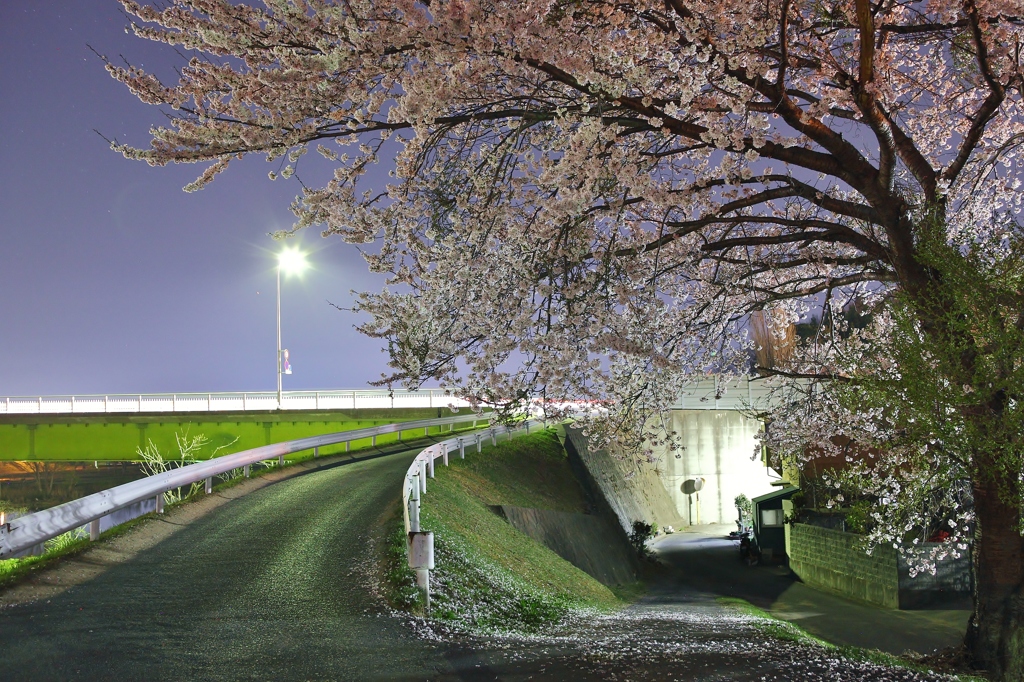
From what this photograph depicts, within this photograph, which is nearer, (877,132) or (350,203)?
(877,132)

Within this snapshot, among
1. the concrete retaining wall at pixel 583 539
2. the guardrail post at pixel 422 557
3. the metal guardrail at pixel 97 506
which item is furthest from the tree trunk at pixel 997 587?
the metal guardrail at pixel 97 506

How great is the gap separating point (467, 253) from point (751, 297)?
236 inches

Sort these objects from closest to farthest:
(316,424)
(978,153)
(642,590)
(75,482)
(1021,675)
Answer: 1. (1021,675)
2. (978,153)
3. (642,590)
4. (316,424)
5. (75,482)

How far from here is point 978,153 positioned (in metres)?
12.7

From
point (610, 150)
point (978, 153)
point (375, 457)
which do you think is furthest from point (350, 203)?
point (375, 457)

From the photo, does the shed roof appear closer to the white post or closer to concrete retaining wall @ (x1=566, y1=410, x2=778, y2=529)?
concrete retaining wall @ (x1=566, y1=410, x2=778, y2=529)

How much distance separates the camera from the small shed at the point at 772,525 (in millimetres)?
29859

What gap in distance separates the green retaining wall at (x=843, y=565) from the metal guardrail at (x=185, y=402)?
755 inches

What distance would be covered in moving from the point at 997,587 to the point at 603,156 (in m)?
7.43

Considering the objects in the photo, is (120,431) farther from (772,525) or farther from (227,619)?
(227,619)

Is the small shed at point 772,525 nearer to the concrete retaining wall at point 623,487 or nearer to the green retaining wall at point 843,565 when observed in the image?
the green retaining wall at point 843,565

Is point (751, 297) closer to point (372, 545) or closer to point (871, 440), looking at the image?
point (871, 440)

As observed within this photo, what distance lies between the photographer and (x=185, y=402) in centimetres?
4116

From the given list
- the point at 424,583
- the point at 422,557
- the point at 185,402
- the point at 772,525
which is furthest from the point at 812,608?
the point at 185,402
